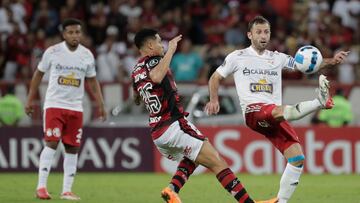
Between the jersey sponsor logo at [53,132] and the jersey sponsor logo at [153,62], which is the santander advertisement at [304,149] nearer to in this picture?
the jersey sponsor logo at [53,132]

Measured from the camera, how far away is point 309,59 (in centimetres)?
1149

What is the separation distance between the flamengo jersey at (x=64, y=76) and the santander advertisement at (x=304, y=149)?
5503mm

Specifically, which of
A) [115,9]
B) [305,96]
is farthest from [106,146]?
[115,9]

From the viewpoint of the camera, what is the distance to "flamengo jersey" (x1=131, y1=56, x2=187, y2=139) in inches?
439

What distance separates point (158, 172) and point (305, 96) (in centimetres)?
374

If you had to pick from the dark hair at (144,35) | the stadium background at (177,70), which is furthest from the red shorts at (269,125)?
the stadium background at (177,70)

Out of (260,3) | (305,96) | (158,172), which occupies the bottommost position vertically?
(158,172)

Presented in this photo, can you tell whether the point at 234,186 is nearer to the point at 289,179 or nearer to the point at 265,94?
the point at 289,179

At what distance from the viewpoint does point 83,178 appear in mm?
17625

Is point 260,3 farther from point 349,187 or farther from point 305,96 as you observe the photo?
point 349,187

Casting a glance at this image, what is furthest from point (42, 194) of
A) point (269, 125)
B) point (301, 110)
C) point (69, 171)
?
point (301, 110)

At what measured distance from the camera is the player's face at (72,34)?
13586 mm

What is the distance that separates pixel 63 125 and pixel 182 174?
2871mm

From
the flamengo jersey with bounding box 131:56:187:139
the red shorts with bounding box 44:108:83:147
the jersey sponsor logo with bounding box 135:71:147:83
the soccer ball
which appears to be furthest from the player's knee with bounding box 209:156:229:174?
the red shorts with bounding box 44:108:83:147
